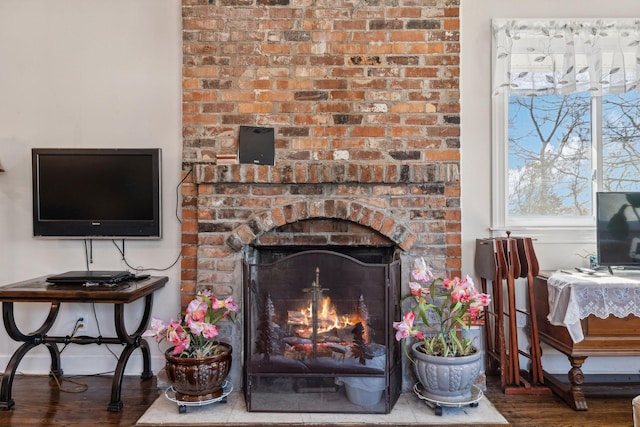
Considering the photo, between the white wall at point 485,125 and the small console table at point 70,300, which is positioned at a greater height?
the white wall at point 485,125

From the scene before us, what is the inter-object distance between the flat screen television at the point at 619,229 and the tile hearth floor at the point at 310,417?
3.75 feet

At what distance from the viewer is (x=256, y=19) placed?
2.58 metres

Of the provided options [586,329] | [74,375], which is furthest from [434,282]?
[74,375]

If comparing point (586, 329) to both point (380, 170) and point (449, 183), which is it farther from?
point (380, 170)

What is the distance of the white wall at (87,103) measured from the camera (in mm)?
2762

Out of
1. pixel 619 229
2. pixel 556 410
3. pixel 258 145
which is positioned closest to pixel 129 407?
pixel 258 145

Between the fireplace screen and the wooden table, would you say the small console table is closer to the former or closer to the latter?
the fireplace screen

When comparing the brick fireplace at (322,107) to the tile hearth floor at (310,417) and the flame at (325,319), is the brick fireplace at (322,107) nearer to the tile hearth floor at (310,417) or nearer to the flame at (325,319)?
the flame at (325,319)

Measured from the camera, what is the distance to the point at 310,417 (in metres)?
2.15

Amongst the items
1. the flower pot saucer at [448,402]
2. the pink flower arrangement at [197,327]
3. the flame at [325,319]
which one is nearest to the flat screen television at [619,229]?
the flower pot saucer at [448,402]

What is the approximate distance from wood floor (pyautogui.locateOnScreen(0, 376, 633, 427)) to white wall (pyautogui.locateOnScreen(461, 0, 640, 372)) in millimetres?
483

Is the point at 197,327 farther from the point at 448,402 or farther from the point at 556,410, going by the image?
the point at 556,410

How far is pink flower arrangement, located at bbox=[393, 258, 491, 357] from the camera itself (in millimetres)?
2225

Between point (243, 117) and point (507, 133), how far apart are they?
167 cm
